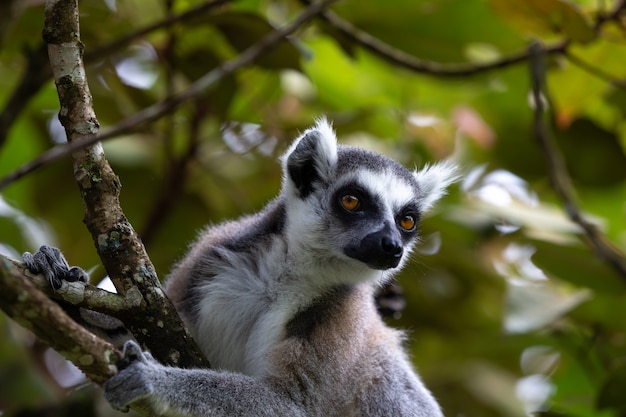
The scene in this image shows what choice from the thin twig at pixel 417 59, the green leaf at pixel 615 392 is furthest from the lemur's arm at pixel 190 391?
the thin twig at pixel 417 59

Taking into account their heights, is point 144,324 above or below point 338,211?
below

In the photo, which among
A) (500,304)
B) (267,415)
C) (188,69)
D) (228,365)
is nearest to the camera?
(267,415)

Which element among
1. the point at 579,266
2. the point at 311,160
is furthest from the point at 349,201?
the point at 579,266

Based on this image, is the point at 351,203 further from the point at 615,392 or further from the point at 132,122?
the point at 132,122

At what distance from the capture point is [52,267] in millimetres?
3914

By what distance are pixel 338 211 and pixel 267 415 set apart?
1439 mm

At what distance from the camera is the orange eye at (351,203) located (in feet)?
16.9

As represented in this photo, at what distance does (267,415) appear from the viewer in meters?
4.33

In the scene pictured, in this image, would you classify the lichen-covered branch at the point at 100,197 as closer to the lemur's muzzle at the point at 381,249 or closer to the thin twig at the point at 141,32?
the thin twig at the point at 141,32

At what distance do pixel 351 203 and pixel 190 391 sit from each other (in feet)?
5.55

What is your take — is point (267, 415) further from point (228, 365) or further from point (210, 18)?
point (210, 18)

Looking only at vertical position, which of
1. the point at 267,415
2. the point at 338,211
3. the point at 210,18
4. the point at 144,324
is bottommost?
the point at 267,415

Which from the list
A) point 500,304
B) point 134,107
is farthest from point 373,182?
point 500,304

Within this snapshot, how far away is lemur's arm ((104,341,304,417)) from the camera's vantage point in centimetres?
362
